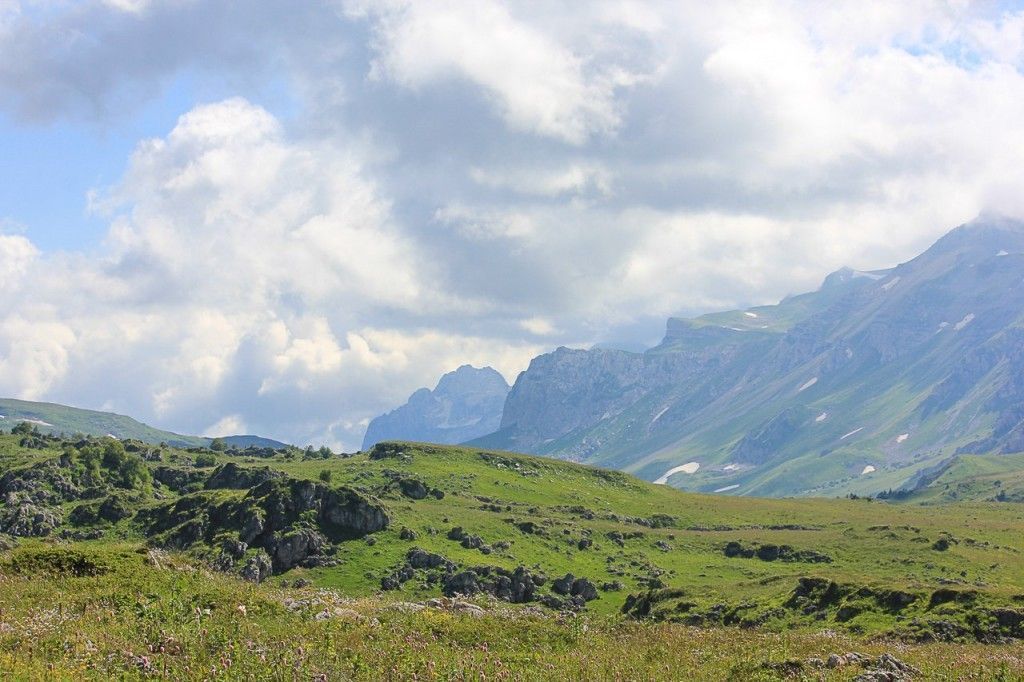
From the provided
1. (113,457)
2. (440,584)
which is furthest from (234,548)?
(113,457)

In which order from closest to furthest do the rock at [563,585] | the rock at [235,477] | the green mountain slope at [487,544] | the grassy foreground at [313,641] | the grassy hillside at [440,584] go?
the grassy foreground at [313,641]
the grassy hillside at [440,584]
the green mountain slope at [487,544]
the rock at [563,585]
the rock at [235,477]

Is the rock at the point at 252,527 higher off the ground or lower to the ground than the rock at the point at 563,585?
higher

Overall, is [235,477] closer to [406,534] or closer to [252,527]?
[252,527]

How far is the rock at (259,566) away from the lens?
114 meters

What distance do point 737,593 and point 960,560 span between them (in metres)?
68.0

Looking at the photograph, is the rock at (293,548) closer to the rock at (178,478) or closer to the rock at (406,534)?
the rock at (406,534)

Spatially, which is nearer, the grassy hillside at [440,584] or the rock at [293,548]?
the grassy hillside at [440,584]

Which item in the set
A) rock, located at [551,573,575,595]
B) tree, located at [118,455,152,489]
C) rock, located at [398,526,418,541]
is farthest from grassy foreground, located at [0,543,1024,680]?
tree, located at [118,455,152,489]

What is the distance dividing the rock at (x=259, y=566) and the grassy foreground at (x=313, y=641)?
76.6 metres

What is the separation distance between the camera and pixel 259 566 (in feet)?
392

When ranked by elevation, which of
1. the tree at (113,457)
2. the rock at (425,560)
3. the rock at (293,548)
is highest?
the tree at (113,457)

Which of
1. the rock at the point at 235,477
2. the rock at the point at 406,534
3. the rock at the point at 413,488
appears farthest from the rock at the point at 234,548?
the rock at the point at 413,488

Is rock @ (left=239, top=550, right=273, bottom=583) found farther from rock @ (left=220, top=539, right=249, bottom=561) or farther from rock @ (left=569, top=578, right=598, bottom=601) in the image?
rock @ (left=569, top=578, right=598, bottom=601)

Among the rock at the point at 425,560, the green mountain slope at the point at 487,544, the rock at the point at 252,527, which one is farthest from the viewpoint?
the rock at the point at 425,560
